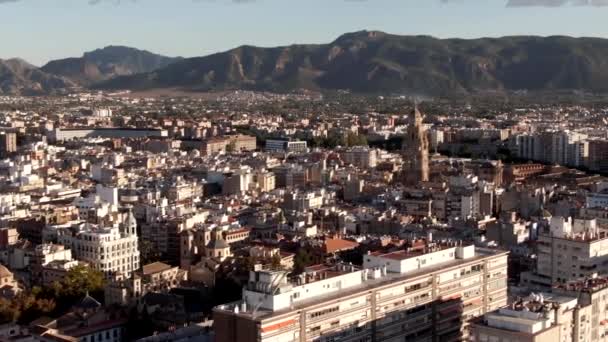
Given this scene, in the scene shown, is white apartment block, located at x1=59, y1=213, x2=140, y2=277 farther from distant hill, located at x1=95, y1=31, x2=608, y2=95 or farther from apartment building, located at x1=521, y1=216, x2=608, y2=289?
distant hill, located at x1=95, y1=31, x2=608, y2=95

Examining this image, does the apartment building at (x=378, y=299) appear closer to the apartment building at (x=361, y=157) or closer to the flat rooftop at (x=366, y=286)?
the flat rooftop at (x=366, y=286)

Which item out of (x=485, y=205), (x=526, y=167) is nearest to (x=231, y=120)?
(x=526, y=167)

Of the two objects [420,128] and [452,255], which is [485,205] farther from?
[452,255]

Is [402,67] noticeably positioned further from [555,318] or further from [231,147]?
[555,318]

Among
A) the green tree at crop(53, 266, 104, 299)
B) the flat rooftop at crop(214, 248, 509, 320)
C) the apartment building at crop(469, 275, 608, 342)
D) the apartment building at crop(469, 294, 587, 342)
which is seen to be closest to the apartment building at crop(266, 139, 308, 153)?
the green tree at crop(53, 266, 104, 299)

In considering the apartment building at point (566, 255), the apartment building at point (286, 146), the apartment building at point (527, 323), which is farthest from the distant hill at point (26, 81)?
the apartment building at point (527, 323)
